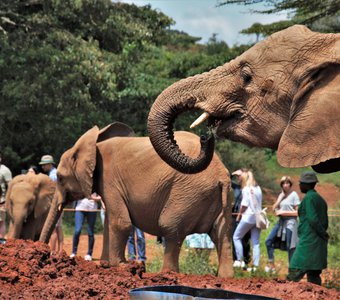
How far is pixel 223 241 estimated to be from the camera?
36.9 feet

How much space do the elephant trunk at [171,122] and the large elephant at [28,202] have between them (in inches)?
357

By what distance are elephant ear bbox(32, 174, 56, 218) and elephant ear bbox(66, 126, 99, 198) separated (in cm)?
294

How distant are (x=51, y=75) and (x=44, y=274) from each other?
14612 mm

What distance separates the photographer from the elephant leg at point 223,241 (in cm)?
1124

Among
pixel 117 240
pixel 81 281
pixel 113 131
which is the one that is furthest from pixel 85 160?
pixel 81 281

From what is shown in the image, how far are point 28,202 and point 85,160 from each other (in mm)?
3459

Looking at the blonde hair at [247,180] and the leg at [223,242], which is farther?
the blonde hair at [247,180]

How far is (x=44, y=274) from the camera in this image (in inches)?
269

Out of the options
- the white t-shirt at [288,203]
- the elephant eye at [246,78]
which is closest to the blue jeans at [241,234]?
the white t-shirt at [288,203]

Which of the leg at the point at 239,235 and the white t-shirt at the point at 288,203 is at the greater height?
the white t-shirt at the point at 288,203

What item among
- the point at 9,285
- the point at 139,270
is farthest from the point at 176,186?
the point at 9,285

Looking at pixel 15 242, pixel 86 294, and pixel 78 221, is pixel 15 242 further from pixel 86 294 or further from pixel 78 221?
pixel 78 221

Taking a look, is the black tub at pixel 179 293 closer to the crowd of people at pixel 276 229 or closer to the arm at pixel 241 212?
the crowd of people at pixel 276 229

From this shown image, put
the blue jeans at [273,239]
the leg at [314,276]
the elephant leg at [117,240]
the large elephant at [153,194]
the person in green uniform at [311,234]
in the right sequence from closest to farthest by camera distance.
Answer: the person in green uniform at [311,234], the leg at [314,276], the large elephant at [153,194], the elephant leg at [117,240], the blue jeans at [273,239]
